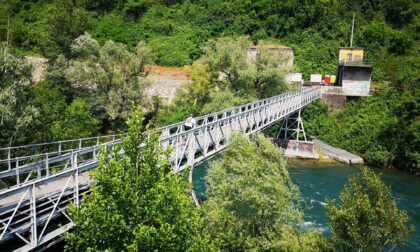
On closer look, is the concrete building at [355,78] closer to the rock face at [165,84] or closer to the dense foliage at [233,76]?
the dense foliage at [233,76]

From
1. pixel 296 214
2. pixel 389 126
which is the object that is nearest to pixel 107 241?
pixel 296 214

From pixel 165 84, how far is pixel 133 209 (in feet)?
116

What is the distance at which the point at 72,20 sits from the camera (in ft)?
117

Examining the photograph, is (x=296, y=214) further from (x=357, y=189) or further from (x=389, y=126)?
(x=389, y=126)

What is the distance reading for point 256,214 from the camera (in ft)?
45.1

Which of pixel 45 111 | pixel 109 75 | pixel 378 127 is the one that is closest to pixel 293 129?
pixel 378 127

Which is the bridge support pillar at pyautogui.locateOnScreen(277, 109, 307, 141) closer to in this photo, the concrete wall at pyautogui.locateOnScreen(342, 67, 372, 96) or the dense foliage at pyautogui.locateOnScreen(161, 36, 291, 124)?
the dense foliage at pyautogui.locateOnScreen(161, 36, 291, 124)

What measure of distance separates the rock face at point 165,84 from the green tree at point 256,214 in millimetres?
27333

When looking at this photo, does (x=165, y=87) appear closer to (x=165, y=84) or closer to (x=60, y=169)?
(x=165, y=84)

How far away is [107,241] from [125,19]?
5713cm

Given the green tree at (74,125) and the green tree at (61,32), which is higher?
the green tree at (61,32)

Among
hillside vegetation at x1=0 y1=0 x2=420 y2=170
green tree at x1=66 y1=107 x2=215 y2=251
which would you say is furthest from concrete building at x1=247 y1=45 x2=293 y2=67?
green tree at x1=66 y1=107 x2=215 y2=251

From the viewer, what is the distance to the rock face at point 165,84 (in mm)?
42312

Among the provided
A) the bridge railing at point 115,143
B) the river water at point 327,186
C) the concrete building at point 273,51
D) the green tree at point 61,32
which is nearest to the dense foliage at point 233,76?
the concrete building at point 273,51
